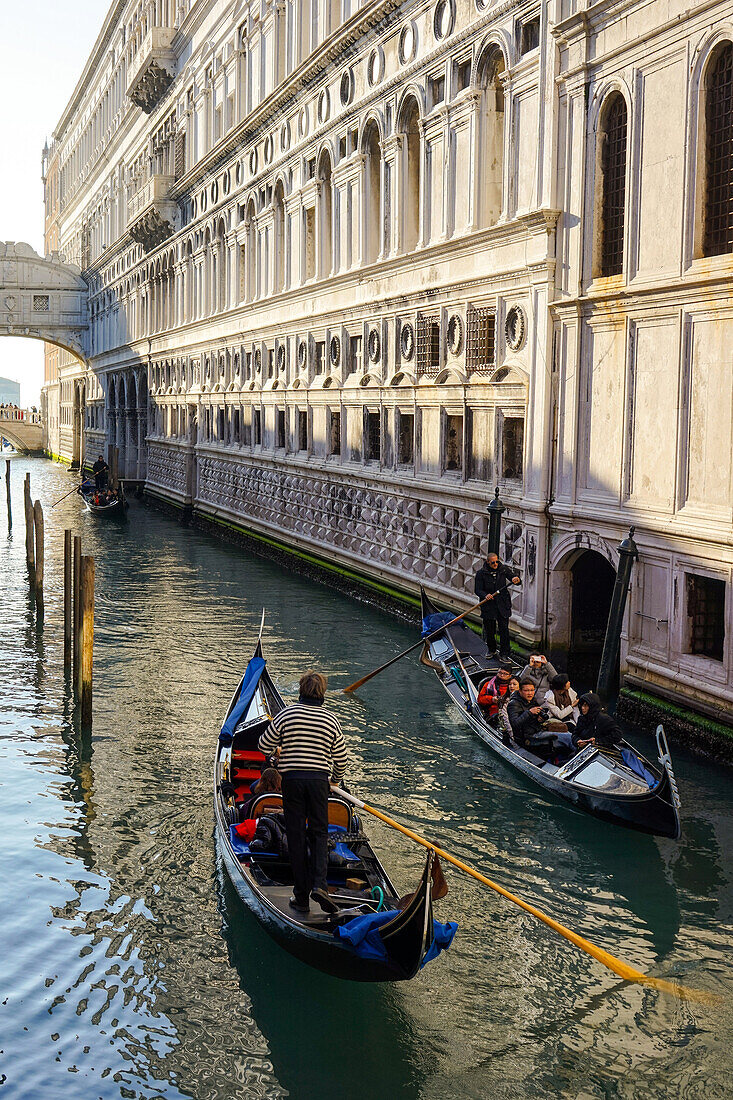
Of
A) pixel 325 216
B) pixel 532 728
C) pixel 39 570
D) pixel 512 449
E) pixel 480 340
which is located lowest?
pixel 532 728

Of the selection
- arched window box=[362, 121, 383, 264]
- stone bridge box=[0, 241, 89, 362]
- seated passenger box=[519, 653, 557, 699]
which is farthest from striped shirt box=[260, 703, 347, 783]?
stone bridge box=[0, 241, 89, 362]

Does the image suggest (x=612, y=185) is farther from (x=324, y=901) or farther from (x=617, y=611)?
(x=324, y=901)

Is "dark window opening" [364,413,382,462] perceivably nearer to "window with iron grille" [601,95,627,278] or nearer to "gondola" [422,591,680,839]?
"window with iron grille" [601,95,627,278]

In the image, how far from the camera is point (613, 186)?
1168 cm

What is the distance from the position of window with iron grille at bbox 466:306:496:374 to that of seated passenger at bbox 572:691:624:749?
616cm

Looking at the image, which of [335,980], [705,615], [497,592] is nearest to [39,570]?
[497,592]

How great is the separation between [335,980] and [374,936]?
88 cm

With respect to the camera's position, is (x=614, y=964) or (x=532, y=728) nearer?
(x=614, y=964)

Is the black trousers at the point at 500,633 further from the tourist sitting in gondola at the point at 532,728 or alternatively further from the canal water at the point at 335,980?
the tourist sitting in gondola at the point at 532,728

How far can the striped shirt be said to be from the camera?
6281 mm

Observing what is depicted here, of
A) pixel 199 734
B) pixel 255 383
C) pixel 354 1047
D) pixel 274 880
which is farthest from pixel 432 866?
pixel 255 383

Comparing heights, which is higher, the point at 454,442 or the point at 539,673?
the point at 454,442

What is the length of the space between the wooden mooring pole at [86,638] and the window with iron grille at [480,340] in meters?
5.30

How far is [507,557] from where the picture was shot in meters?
13.7
